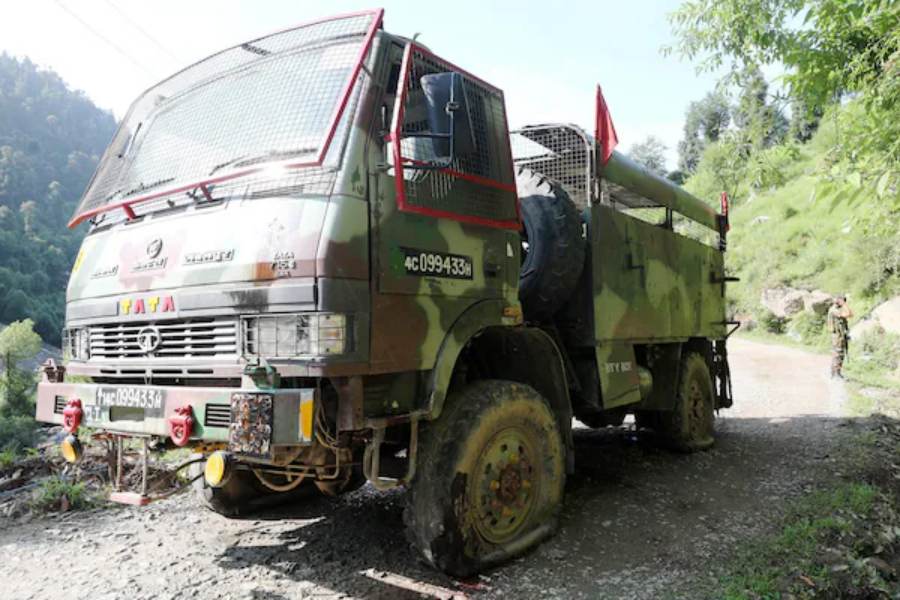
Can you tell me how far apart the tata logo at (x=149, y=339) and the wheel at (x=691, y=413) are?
498 centimetres

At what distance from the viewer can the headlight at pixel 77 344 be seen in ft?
12.2

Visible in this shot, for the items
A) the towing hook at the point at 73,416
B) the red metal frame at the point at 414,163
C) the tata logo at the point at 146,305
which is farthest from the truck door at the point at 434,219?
the towing hook at the point at 73,416

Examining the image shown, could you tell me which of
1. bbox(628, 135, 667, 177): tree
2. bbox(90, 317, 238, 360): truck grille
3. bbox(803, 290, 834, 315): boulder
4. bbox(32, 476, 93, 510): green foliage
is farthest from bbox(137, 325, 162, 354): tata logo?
bbox(628, 135, 667, 177): tree

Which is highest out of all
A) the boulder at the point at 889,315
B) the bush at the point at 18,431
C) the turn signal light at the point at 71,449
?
the boulder at the point at 889,315

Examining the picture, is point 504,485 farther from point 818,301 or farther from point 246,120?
point 818,301

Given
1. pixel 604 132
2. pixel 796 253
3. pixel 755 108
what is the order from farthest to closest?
pixel 796 253, pixel 755 108, pixel 604 132

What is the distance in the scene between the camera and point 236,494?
→ 4406mm

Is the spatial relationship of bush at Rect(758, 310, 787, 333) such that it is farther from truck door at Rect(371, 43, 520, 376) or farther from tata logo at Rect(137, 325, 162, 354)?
tata logo at Rect(137, 325, 162, 354)

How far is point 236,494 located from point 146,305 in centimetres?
171

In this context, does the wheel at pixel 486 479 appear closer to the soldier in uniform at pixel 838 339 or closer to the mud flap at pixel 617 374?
the mud flap at pixel 617 374

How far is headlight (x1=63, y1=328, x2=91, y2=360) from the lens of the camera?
3717mm

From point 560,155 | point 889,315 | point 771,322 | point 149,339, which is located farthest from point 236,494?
point 771,322

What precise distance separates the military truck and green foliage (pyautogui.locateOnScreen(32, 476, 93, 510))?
118 cm

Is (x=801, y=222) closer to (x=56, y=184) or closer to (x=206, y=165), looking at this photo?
(x=206, y=165)
